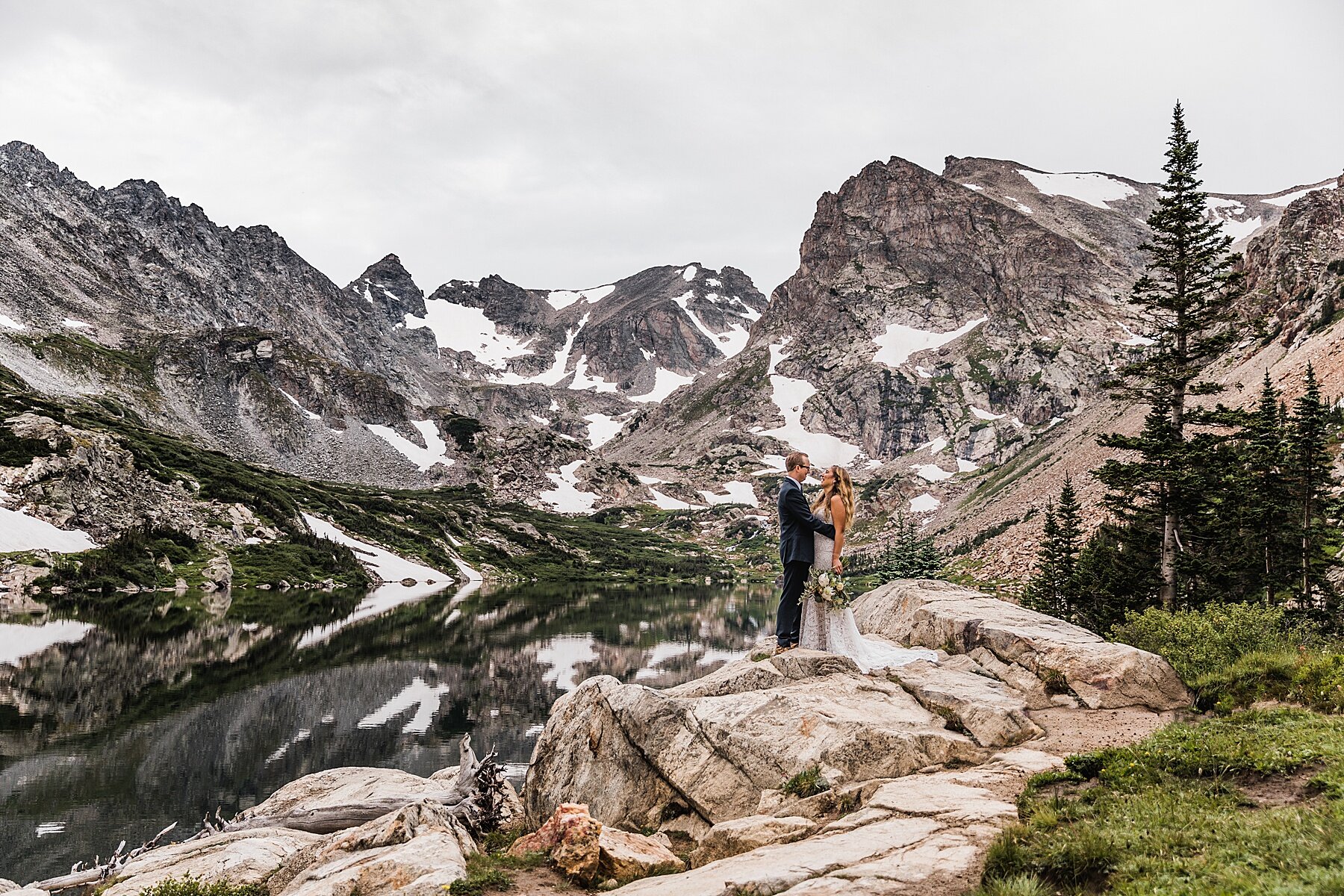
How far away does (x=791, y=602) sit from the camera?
1764 cm

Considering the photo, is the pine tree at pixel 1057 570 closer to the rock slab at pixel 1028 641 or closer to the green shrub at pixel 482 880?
the rock slab at pixel 1028 641

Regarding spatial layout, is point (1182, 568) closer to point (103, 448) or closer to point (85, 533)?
point (85, 533)

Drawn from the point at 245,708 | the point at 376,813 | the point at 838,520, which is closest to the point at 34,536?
the point at 245,708

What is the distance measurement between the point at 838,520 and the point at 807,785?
6038 mm

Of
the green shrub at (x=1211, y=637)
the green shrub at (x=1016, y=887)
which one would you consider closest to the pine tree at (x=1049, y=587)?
the green shrub at (x=1211, y=637)

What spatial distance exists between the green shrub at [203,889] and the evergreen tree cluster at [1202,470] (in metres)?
29.2

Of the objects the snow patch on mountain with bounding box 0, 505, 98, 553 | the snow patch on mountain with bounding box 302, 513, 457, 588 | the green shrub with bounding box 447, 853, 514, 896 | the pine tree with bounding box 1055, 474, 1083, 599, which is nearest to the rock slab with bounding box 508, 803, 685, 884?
the green shrub with bounding box 447, 853, 514, 896

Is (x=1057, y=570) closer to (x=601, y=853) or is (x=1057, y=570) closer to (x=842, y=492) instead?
(x=842, y=492)

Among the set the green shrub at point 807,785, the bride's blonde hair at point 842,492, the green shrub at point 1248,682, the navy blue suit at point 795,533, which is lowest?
the green shrub at point 807,785

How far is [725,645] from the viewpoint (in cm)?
9225

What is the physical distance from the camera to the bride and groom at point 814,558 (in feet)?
54.2

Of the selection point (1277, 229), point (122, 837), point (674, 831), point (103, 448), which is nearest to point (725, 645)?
point (122, 837)

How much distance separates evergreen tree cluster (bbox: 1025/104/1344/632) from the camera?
89.7 feet

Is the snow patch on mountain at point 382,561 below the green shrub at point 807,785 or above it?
below
